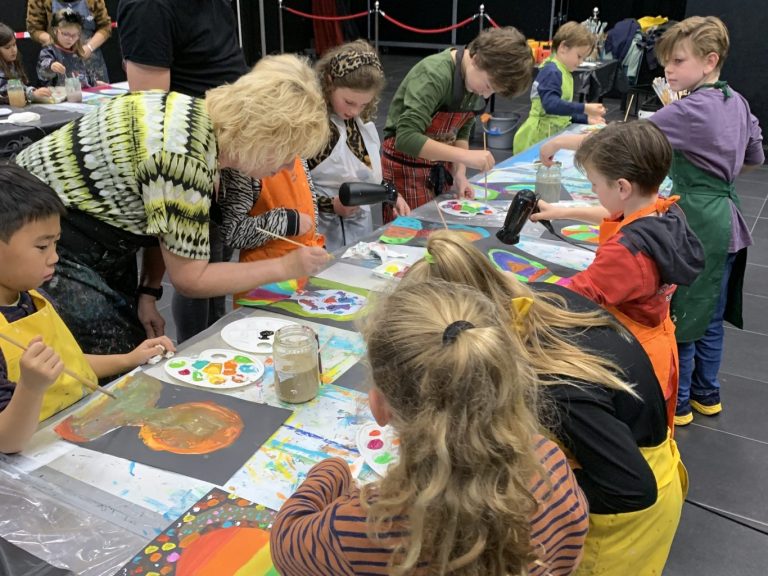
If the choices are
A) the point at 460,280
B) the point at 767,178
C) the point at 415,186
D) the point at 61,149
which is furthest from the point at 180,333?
the point at 767,178

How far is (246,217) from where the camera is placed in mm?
2096

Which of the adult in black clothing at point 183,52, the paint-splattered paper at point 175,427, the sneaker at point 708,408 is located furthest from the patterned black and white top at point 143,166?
the sneaker at point 708,408

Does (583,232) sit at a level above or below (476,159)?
below

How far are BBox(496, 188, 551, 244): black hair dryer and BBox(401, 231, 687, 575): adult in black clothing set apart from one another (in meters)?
0.98

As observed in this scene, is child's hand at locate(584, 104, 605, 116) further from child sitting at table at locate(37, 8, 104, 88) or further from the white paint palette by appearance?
child sitting at table at locate(37, 8, 104, 88)

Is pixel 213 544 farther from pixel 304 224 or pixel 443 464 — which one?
pixel 304 224

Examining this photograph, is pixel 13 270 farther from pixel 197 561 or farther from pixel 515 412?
pixel 515 412

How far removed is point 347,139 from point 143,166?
1.14 m

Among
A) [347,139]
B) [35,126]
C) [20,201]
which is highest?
[20,201]

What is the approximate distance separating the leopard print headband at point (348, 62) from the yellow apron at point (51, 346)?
4.21ft

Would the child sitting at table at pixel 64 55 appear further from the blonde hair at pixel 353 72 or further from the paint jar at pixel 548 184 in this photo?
the paint jar at pixel 548 184

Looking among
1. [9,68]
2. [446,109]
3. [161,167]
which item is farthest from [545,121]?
[9,68]

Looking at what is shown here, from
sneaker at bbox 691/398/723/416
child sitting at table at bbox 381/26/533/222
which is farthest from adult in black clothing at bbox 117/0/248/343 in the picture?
sneaker at bbox 691/398/723/416

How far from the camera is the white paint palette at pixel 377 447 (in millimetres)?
1275
